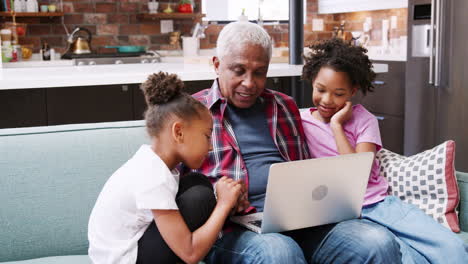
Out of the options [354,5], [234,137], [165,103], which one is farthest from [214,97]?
[354,5]

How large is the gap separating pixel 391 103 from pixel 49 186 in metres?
3.49

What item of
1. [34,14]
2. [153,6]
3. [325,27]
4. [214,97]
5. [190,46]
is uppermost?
[153,6]

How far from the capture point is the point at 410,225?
65.8 inches

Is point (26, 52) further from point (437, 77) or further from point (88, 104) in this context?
point (437, 77)

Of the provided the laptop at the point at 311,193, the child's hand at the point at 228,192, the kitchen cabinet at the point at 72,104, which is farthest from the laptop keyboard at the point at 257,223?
the kitchen cabinet at the point at 72,104

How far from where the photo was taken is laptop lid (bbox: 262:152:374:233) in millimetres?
1409

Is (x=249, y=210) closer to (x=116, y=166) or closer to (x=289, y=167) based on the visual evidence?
(x=289, y=167)

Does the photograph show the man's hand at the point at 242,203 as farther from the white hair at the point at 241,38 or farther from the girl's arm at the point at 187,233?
the white hair at the point at 241,38

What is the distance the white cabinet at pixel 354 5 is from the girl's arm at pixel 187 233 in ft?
13.6

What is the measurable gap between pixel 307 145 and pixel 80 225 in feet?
2.51

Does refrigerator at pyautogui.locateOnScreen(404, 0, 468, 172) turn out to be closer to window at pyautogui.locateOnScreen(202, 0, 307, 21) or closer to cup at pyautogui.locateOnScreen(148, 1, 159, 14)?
window at pyautogui.locateOnScreen(202, 0, 307, 21)

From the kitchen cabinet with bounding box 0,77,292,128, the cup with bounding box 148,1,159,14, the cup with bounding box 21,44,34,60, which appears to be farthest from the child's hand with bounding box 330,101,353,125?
the cup with bounding box 148,1,159,14

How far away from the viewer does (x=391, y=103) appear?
15.6 ft

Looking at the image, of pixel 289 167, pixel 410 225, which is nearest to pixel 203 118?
pixel 289 167
